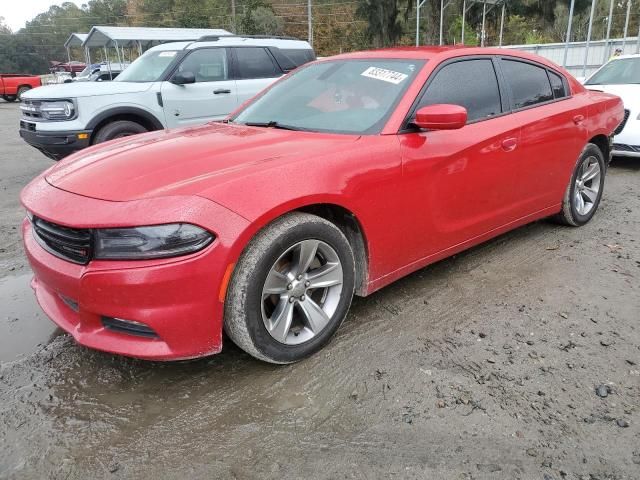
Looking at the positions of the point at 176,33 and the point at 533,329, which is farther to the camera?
the point at 176,33

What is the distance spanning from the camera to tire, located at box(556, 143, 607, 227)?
4.45 metres

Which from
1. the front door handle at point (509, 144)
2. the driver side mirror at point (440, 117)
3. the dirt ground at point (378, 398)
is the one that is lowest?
the dirt ground at point (378, 398)

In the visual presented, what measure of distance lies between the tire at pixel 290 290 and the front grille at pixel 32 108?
18.8 feet

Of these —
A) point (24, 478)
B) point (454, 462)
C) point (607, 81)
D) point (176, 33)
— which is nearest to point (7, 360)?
point (24, 478)

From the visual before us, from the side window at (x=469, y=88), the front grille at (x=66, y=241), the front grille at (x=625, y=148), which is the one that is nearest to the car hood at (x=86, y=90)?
the front grille at (x=66, y=241)

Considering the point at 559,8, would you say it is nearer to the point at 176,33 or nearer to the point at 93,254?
the point at 176,33

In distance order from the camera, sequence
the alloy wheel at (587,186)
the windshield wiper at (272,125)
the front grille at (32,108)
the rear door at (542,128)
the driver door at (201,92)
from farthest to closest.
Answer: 1. the driver door at (201,92)
2. the front grille at (32,108)
3. the alloy wheel at (587,186)
4. the rear door at (542,128)
5. the windshield wiper at (272,125)

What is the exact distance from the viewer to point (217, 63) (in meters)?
7.59

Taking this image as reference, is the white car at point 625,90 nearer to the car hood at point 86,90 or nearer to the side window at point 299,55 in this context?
the side window at point 299,55

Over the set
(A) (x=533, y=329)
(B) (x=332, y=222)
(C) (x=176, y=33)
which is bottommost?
(A) (x=533, y=329)

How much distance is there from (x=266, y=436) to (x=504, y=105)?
2792 millimetres

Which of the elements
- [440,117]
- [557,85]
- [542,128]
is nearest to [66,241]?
[440,117]

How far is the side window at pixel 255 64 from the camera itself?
775cm

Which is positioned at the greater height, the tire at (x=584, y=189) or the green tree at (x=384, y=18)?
the green tree at (x=384, y=18)
